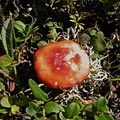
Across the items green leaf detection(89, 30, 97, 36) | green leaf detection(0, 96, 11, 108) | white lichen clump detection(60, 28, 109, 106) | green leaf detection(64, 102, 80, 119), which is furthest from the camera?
green leaf detection(89, 30, 97, 36)

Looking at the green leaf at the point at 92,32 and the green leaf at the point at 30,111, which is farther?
the green leaf at the point at 92,32

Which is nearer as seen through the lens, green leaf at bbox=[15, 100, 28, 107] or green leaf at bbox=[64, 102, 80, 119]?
green leaf at bbox=[64, 102, 80, 119]

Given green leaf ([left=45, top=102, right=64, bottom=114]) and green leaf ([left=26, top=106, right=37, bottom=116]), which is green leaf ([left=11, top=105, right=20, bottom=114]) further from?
green leaf ([left=45, top=102, right=64, bottom=114])

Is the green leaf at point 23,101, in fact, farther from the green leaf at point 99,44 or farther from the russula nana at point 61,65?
the green leaf at point 99,44

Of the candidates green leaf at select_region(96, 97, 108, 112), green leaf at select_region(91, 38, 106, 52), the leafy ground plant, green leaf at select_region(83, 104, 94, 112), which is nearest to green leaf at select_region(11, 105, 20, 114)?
the leafy ground plant

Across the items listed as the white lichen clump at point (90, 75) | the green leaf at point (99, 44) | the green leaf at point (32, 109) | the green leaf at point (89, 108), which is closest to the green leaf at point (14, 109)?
the green leaf at point (32, 109)

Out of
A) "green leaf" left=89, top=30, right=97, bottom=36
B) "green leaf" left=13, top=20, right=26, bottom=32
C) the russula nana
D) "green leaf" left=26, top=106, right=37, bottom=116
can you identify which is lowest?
"green leaf" left=26, top=106, right=37, bottom=116

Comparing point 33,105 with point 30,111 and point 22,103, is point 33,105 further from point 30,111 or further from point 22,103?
point 22,103

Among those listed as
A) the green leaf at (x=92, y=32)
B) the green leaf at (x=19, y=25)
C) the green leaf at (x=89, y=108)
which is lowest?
the green leaf at (x=89, y=108)
